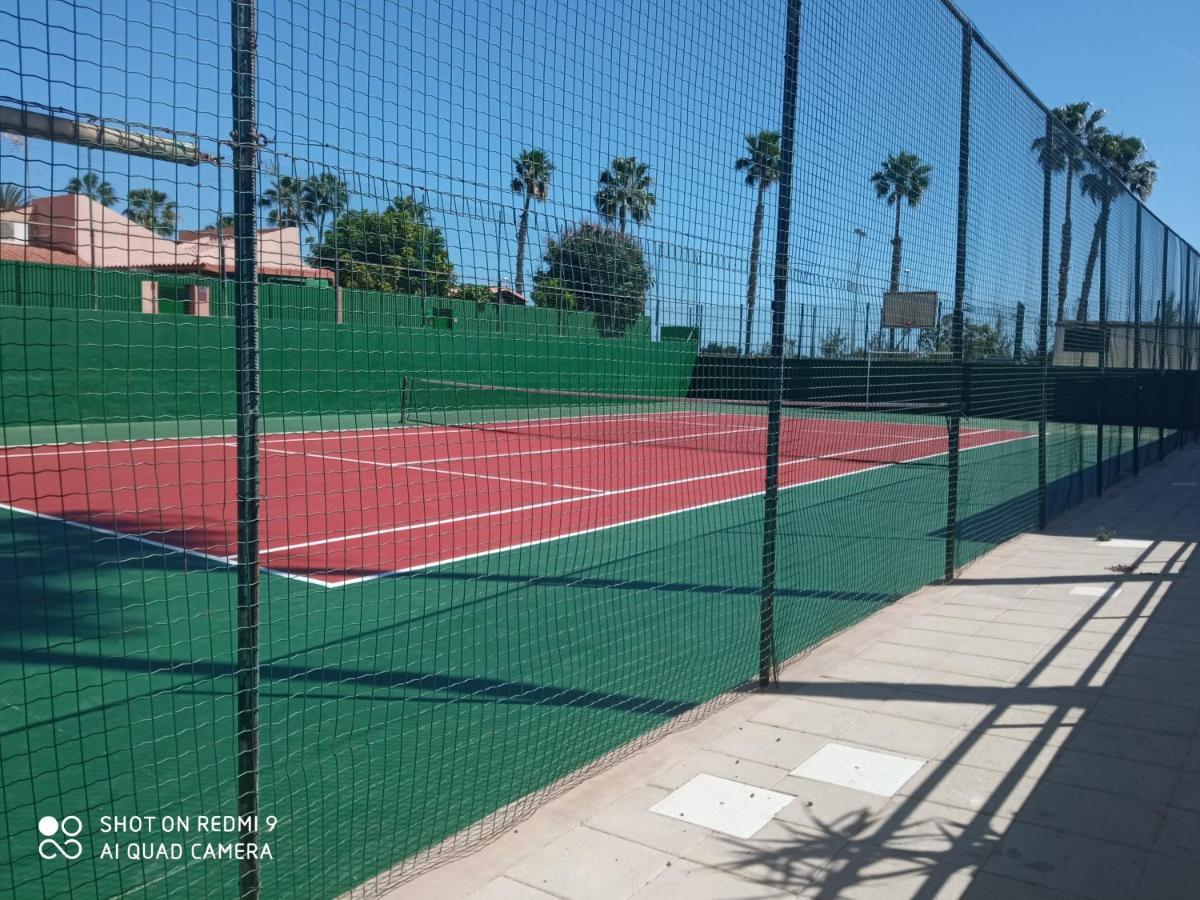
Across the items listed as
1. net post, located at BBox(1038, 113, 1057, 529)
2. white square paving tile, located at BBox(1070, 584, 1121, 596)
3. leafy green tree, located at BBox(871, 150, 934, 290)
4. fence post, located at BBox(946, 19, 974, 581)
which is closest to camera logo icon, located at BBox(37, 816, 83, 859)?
leafy green tree, located at BBox(871, 150, 934, 290)

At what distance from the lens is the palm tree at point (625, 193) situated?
4062 mm

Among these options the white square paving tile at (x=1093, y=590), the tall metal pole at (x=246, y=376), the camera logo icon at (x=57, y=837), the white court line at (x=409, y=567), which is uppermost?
the tall metal pole at (x=246, y=376)

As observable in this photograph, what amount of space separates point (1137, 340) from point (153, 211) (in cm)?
1562

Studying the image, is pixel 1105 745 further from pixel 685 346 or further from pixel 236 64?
pixel 236 64

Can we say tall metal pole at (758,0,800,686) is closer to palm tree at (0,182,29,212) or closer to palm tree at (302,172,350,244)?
palm tree at (302,172,350,244)

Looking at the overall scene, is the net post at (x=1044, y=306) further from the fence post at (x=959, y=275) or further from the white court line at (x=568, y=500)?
the fence post at (x=959, y=275)

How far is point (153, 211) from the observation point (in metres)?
2.48

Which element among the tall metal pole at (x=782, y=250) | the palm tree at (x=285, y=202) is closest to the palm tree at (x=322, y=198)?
the palm tree at (x=285, y=202)

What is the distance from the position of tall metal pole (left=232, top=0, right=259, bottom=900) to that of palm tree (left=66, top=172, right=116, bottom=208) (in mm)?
313

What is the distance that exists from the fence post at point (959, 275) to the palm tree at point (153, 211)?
622cm

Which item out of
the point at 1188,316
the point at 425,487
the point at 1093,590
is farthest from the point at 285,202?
the point at 1188,316

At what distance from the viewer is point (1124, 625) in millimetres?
6492

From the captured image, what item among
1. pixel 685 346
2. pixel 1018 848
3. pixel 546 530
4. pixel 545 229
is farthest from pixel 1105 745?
pixel 546 530

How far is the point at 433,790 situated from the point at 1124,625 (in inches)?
189
